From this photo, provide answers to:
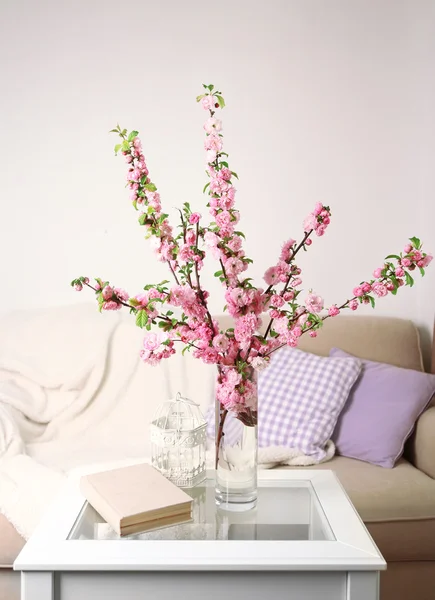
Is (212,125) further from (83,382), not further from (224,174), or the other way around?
(83,382)

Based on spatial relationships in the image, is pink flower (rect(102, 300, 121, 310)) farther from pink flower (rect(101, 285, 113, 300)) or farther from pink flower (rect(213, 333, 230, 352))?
pink flower (rect(213, 333, 230, 352))

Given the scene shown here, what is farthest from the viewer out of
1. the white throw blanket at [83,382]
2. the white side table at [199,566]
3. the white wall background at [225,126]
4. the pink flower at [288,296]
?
the white wall background at [225,126]

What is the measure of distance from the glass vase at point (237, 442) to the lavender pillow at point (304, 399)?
84 centimetres

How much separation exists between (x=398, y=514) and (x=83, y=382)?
1.22m

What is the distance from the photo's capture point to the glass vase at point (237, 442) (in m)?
1.27

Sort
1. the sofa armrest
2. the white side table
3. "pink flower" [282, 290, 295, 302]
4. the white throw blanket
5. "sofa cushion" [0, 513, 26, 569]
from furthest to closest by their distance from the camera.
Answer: the white throw blanket, the sofa armrest, "sofa cushion" [0, 513, 26, 569], "pink flower" [282, 290, 295, 302], the white side table

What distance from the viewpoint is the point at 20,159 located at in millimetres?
2809

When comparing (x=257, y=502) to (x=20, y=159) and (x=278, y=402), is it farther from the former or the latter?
(x=20, y=159)

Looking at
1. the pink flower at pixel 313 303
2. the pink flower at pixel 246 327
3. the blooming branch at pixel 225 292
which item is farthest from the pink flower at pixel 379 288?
the pink flower at pixel 246 327

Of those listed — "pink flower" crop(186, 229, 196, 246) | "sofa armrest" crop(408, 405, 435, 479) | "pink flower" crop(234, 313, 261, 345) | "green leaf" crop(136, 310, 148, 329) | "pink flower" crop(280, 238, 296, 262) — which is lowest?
"sofa armrest" crop(408, 405, 435, 479)

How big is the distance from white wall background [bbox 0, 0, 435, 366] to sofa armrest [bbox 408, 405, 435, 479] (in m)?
0.66

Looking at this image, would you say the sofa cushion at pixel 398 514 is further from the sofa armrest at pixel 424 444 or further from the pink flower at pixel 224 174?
the pink flower at pixel 224 174

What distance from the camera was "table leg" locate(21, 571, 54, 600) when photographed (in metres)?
1.07

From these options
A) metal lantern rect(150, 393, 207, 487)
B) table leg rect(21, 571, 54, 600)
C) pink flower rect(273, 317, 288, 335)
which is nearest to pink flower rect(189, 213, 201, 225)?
pink flower rect(273, 317, 288, 335)
